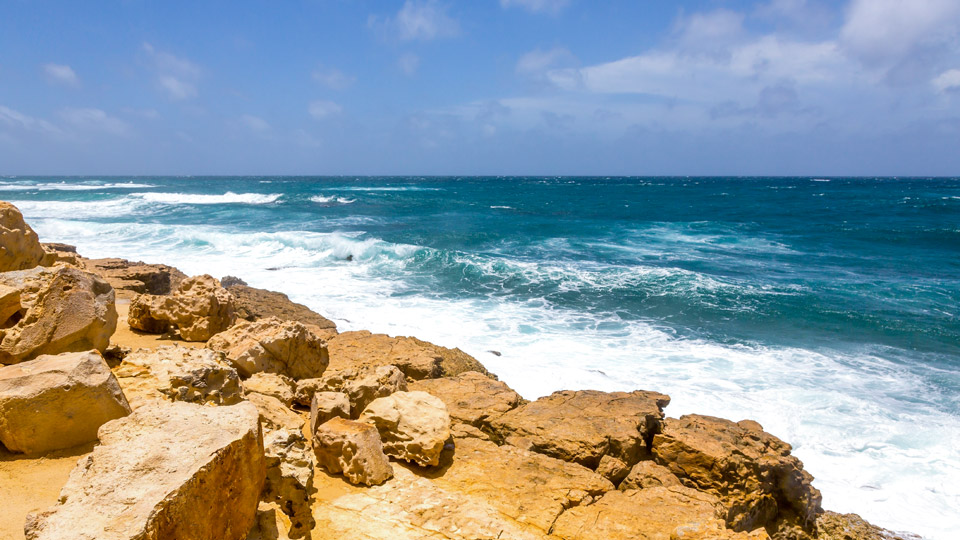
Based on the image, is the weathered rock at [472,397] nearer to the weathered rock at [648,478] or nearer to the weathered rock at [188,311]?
the weathered rock at [648,478]

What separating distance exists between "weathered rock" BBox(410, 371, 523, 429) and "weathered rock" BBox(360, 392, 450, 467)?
2.06ft

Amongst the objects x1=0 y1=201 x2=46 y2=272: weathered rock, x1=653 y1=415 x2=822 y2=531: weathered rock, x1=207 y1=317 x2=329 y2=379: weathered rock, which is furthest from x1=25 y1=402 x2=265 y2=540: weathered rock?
x1=0 y1=201 x2=46 y2=272: weathered rock

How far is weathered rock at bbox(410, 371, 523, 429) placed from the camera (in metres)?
5.11

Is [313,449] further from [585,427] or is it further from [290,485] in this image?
[585,427]

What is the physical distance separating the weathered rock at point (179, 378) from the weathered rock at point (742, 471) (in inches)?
144

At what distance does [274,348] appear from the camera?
556cm

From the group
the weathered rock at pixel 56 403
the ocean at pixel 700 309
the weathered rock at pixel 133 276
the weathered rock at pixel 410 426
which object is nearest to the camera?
the weathered rock at pixel 56 403

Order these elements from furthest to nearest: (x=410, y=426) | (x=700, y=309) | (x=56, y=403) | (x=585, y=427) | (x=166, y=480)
A: (x=700, y=309) < (x=585, y=427) < (x=410, y=426) < (x=56, y=403) < (x=166, y=480)

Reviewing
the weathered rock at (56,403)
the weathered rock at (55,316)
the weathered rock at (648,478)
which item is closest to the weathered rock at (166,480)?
the weathered rock at (56,403)

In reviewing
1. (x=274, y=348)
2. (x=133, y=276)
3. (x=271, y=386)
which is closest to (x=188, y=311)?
(x=274, y=348)

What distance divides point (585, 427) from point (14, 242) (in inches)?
252

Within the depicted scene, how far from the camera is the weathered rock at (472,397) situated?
5.11m

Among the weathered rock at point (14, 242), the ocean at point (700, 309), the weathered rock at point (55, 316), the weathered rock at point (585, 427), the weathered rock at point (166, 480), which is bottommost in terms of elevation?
the ocean at point (700, 309)

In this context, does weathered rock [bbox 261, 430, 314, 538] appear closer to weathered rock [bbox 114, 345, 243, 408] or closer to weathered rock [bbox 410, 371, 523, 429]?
weathered rock [bbox 114, 345, 243, 408]
